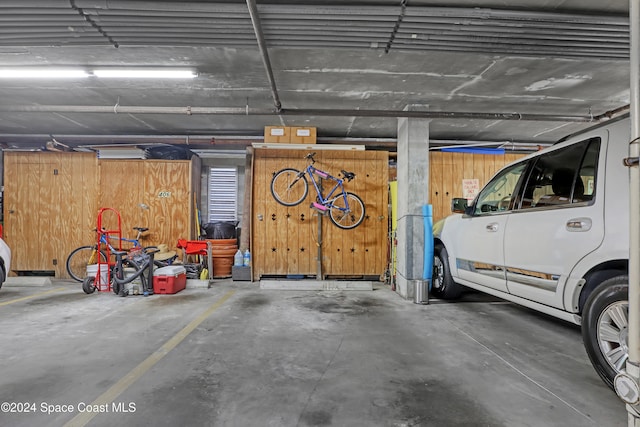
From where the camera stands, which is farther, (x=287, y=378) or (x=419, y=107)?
(x=419, y=107)

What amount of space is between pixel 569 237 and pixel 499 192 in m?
1.51

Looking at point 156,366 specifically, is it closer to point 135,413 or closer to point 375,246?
point 135,413

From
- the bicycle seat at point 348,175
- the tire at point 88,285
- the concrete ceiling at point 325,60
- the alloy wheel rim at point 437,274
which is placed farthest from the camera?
the bicycle seat at point 348,175

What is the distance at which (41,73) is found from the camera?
4129mm

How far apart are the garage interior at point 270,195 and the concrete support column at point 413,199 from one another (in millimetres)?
33

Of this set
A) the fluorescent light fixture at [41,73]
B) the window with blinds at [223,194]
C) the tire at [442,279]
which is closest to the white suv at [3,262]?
the fluorescent light fixture at [41,73]

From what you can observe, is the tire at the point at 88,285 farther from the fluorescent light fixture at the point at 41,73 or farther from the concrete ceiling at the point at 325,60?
the fluorescent light fixture at the point at 41,73

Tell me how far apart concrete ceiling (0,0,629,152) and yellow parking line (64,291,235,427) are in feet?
9.82

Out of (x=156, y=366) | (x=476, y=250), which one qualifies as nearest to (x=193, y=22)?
(x=156, y=366)

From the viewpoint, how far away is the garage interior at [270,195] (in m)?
2.06

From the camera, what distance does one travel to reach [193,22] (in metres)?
2.94

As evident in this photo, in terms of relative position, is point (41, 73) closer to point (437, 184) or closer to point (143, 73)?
point (143, 73)

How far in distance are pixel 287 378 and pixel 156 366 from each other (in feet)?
3.43

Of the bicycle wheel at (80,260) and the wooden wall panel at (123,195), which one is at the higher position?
the wooden wall panel at (123,195)
